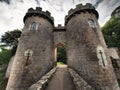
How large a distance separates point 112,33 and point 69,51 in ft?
54.8

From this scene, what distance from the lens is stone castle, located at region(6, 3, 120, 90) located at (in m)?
8.61

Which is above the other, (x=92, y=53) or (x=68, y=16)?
(x=68, y=16)

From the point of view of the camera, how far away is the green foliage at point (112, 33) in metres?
21.1

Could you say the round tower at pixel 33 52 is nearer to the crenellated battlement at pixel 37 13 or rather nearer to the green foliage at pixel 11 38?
the crenellated battlement at pixel 37 13

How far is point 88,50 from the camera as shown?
9.62 m

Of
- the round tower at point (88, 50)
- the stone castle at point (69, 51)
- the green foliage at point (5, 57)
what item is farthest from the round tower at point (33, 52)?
the green foliage at point (5, 57)

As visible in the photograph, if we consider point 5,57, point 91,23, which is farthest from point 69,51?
point 5,57

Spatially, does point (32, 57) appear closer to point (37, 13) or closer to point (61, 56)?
point (37, 13)

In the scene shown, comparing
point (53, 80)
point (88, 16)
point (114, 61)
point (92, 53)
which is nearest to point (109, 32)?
point (114, 61)

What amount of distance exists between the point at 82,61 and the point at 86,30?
10.6 feet

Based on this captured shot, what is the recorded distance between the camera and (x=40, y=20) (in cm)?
1226

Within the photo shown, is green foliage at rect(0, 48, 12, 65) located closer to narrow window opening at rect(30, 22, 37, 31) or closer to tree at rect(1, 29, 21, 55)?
tree at rect(1, 29, 21, 55)

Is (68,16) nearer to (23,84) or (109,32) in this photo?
(23,84)

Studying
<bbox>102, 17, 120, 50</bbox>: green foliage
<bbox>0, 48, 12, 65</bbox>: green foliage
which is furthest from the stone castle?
<bbox>0, 48, 12, 65</bbox>: green foliage
